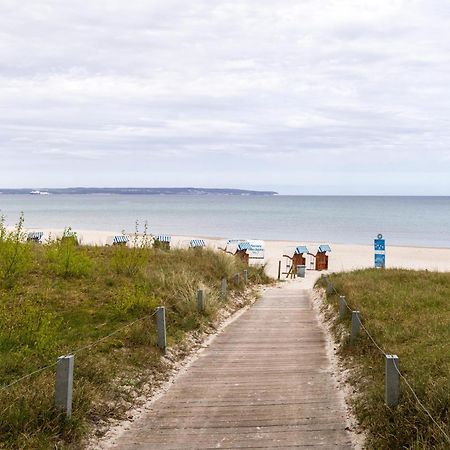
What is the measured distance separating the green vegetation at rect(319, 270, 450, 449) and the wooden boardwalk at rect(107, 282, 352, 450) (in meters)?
0.47

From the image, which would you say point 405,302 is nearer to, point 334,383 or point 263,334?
point 263,334

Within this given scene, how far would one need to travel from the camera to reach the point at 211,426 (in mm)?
6742

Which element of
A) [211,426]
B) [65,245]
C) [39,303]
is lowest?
[211,426]

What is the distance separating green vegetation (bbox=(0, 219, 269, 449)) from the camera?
239 inches

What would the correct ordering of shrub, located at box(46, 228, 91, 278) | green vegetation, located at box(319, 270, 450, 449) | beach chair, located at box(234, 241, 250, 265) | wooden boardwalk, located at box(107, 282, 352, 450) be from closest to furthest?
green vegetation, located at box(319, 270, 450, 449) < wooden boardwalk, located at box(107, 282, 352, 450) < shrub, located at box(46, 228, 91, 278) < beach chair, located at box(234, 241, 250, 265)

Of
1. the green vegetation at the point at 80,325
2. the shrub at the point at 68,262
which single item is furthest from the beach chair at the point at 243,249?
the shrub at the point at 68,262

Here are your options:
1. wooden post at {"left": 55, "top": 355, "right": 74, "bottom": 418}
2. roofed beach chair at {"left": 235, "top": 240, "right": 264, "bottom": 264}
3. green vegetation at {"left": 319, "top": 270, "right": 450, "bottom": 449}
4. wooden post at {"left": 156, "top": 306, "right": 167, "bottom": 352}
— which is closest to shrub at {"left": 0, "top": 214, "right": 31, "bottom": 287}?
wooden post at {"left": 156, "top": 306, "right": 167, "bottom": 352}

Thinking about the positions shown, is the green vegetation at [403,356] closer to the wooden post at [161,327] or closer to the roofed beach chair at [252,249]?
the wooden post at [161,327]

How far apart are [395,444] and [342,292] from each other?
36.3ft

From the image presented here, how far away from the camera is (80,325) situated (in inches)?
417

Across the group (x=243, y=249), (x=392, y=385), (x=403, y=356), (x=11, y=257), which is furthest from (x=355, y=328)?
(x=243, y=249)

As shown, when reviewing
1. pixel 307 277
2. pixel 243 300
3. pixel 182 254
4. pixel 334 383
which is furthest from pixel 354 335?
pixel 307 277

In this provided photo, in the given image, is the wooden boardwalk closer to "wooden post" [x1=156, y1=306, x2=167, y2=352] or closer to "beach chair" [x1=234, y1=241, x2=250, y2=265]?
"wooden post" [x1=156, y1=306, x2=167, y2=352]

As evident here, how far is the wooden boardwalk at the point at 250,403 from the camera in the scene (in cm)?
633
